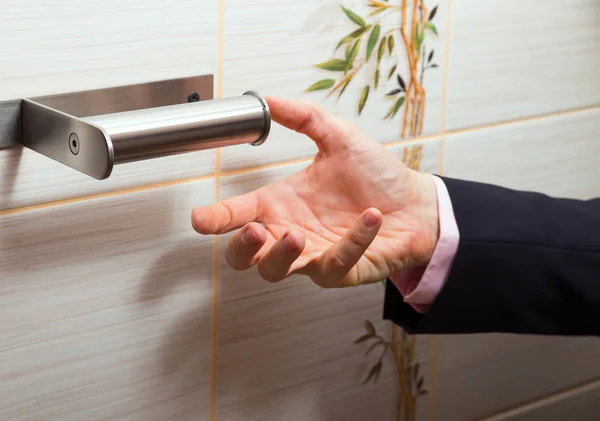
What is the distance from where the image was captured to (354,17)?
2.41ft

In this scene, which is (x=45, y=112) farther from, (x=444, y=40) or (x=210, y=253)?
(x=444, y=40)

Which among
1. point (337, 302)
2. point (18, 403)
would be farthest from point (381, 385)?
point (18, 403)

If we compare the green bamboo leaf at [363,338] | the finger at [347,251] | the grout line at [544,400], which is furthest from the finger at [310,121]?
the grout line at [544,400]

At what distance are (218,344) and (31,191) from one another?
0.71 feet

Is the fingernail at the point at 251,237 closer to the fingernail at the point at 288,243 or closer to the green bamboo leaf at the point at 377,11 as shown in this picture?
the fingernail at the point at 288,243

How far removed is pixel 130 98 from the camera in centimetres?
62

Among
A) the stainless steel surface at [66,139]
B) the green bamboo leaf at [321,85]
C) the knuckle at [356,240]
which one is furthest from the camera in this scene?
the green bamboo leaf at [321,85]

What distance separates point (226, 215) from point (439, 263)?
0.20m

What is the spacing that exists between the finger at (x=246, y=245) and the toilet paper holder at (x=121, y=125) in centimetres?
6

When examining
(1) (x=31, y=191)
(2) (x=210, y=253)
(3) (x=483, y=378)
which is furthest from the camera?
(3) (x=483, y=378)

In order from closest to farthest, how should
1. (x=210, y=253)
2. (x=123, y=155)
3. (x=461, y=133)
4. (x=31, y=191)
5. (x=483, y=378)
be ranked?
(x=123, y=155) < (x=31, y=191) < (x=210, y=253) < (x=461, y=133) < (x=483, y=378)

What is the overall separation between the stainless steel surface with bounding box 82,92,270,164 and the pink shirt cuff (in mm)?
216

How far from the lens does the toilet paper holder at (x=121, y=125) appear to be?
0.50 meters

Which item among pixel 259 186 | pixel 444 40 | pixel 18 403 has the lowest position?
pixel 18 403
